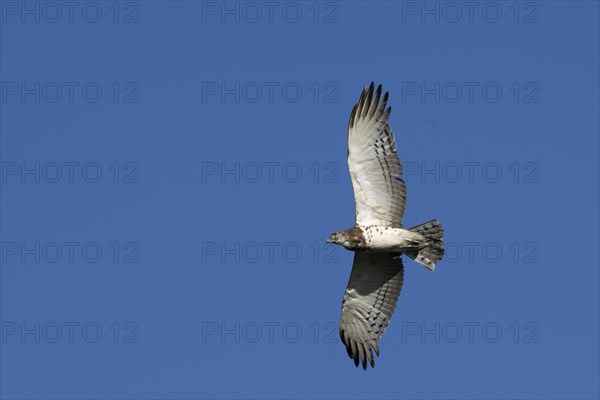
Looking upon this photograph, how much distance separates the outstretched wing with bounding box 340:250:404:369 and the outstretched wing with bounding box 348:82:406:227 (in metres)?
1.56

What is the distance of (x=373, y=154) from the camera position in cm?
1900

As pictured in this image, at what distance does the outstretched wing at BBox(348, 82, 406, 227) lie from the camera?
747 inches

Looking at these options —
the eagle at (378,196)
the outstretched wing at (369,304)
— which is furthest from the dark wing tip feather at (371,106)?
the outstretched wing at (369,304)

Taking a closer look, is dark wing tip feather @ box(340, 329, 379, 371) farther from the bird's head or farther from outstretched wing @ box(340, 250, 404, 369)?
the bird's head

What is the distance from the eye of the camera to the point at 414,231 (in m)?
19.1

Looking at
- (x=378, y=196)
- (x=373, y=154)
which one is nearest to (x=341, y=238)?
(x=378, y=196)

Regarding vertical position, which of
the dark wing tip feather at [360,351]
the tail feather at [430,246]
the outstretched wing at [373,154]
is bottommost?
the dark wing tip feather at [360,351]

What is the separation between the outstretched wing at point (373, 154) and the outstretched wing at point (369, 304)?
1.56 meters

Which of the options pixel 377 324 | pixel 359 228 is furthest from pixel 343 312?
pixel 359 228

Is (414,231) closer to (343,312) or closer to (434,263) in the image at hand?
(434,263)

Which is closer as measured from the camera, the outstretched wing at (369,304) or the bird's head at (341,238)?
the bird's head at (341,238)

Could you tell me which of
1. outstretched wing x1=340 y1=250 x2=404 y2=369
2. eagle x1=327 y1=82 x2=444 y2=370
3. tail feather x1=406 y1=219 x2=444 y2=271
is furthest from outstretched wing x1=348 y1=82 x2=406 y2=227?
outstretched wing x1=340 y1=250 x2=404 y2=369

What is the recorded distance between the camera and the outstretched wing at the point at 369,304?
2005 centimetres

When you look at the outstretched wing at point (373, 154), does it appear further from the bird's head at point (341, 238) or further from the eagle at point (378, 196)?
the bird's head at point (341, 238)
